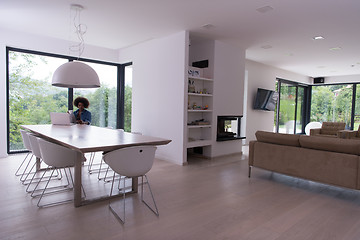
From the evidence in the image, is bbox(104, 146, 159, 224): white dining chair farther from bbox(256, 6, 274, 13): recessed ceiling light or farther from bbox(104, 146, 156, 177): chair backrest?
bbox(256, 6, 274, 13): recessed ceiling light

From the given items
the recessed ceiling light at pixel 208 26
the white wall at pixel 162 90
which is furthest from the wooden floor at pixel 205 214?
the recessed ceiling light at pixel 208 26

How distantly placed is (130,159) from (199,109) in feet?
10.3

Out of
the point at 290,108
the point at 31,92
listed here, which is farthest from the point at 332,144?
the point at 290,108

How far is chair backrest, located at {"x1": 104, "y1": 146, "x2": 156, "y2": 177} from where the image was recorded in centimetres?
238

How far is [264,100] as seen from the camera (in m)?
7.77

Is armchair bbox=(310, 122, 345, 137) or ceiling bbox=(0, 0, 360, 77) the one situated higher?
ceiling bbox=(0, 0, 360, 77)

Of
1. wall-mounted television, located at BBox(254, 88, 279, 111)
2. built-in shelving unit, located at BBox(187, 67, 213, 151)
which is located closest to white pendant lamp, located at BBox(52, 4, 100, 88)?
built-in shelving unit, located at BBox(187, 67, 213, 151)

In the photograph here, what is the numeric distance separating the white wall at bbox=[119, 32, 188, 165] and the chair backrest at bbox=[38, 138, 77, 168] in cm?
244

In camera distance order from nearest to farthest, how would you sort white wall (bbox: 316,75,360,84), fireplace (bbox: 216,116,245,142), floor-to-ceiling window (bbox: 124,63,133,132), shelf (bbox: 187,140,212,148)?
1. shelf (bbox: 187,140,212,148)
2. fireplace (bbox: 216,116,245,142)
3. floor-to-ceiling window (bbox: 124,63,133,132)
4. white wall (bbox: 316,75,360,84)

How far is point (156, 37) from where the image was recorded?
541 centimetres

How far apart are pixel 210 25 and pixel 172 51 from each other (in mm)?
1001

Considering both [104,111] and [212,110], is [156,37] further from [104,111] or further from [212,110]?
[104,111]

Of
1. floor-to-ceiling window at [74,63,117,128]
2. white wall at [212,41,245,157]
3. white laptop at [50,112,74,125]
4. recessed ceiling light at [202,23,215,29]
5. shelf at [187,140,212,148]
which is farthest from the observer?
floor-to-ceiling window at [74,63,117,128]

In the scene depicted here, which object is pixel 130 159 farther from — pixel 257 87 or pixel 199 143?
pixel 257 87
